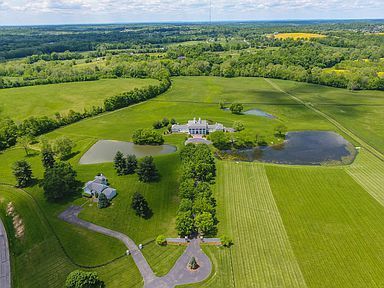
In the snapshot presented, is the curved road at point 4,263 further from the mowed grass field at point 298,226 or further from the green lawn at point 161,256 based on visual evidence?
the mowed grass field at point 298,226

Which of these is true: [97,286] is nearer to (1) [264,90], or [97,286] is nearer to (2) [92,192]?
(2) [92,192]

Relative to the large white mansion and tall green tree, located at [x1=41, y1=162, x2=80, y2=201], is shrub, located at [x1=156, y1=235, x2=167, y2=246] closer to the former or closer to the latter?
tall green tree, located at [x1=41, y1=162, x2=80, y2=201]

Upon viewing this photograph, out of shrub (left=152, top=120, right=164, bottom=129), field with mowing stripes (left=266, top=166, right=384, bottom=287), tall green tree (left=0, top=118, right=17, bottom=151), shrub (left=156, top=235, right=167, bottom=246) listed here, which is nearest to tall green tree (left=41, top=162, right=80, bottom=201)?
shrub (left=156, top=235, right=167, bottom=246)

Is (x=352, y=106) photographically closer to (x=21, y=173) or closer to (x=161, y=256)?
(x=161, y=256)

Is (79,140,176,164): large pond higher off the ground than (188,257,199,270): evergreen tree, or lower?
lower

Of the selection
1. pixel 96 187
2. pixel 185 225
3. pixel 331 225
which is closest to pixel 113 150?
pixel 96 187

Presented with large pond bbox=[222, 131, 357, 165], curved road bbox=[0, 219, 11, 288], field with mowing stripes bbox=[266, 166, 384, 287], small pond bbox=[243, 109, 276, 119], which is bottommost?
small pond bbox=[243, 109, 276, 119]

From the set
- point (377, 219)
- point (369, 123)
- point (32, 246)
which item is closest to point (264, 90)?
point (369, 123)
